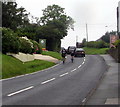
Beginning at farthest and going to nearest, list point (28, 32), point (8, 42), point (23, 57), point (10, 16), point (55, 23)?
1. point (55, 23)
2. point (28, 32)
3. point (10, 16)
4. point (23, 57)
5. point (8, 42)

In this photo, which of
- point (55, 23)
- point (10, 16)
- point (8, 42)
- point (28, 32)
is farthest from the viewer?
point (55, 23)

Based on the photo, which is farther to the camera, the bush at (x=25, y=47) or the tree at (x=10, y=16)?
the tree at (x=10, y=16)

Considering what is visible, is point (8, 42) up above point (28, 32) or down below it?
below

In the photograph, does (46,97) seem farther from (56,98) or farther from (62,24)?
(62,24)

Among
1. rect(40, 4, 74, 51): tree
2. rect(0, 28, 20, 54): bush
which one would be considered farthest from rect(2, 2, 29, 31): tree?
rect(0, 28, 20, 54): bush

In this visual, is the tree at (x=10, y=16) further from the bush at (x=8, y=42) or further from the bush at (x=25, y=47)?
the bush at (x=8, y=42)

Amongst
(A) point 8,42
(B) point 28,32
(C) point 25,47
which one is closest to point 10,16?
(B) point 28,32

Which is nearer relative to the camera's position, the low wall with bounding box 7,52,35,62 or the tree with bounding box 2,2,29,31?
the low wall with bounding box 7,52,35,62

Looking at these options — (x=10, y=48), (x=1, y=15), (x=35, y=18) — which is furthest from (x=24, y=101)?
(x=35, y=18)

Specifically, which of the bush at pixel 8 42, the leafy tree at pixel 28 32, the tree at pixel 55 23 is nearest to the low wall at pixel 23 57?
the bush at pixel 8 42

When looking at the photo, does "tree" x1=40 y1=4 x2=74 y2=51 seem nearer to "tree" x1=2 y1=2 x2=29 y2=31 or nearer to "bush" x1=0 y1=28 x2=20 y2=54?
"tree" x1=2 y1=2 x2=29 y2=31

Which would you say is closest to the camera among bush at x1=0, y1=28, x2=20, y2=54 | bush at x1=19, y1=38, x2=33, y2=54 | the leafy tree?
bush at x1=0, y1=28, x2=20, y2=54

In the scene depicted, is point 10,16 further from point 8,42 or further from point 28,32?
point 8,42

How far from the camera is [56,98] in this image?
13.8m
